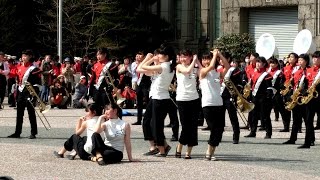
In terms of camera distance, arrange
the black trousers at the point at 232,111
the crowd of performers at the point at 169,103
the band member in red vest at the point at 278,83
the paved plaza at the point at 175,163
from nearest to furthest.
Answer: the paved plaza at the point at 175,163
the crowd of performers at the point at 169,103
the black trousers at the point at 232,111
the band member in red vest at the point at 278,83

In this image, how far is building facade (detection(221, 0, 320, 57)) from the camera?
36062 millimetres

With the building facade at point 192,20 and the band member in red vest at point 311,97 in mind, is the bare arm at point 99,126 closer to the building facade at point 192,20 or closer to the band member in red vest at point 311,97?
the band member in red vest at point 311,97

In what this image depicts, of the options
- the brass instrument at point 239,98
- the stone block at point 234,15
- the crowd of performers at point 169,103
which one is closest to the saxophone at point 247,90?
the crowd of performers at point 169,103

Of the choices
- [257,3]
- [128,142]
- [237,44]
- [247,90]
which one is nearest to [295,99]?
[247,90]

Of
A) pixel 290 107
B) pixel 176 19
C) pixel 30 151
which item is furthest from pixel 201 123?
pixel 176 19

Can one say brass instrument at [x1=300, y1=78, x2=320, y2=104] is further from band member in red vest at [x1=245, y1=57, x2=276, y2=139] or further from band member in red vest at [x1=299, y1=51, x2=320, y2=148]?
band member in red vest at [x1=245, y1=57, x2=276, y2=139]

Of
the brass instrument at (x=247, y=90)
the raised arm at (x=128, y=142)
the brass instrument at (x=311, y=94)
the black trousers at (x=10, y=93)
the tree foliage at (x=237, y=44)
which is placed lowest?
the black trousers at (x=10, y=93)

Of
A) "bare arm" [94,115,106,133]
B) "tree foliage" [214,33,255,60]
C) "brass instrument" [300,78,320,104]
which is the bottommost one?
"bare arm" [94,115,106,133]

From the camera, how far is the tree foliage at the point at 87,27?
128ft

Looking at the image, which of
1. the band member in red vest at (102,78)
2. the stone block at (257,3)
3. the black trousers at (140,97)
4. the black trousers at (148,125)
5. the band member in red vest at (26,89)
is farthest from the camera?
the stone block at (257,3)

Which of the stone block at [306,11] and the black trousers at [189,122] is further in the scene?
the stone block at [306,11]

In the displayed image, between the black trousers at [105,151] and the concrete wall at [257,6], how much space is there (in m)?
22.8

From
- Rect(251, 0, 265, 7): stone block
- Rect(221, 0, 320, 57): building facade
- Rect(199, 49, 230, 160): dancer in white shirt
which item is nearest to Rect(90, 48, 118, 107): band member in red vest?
Rect(199, 49, 230, 160): dancer in white shirt

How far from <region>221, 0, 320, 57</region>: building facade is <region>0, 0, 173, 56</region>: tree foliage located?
3471mm
